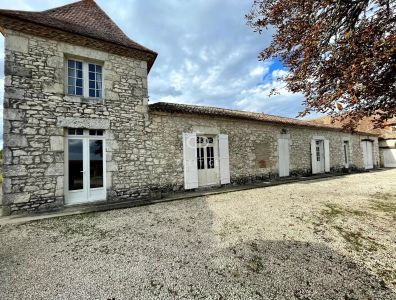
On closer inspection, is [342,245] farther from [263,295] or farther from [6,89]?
[6,89]

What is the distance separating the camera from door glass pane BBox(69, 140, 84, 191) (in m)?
5.39

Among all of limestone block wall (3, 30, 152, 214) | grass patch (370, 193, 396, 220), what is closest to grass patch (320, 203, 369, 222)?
grass patch (370, 193, 396, 220)

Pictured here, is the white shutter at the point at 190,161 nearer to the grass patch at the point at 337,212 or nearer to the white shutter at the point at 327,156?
the grass patch at the point at 337,212

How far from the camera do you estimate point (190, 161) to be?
276 inches

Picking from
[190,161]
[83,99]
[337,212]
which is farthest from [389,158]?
[83,99]

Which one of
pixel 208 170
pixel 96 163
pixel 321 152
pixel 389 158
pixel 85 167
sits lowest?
pixel 208 170

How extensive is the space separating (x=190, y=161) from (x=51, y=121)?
4.11 m

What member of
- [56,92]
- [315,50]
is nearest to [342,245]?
[315,50]

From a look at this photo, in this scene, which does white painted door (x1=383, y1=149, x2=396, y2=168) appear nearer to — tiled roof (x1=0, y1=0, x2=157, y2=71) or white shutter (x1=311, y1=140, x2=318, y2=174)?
white shutter (x1=311, y1=140, x2=318, y2=174)

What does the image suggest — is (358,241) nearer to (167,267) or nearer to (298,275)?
(298,275)

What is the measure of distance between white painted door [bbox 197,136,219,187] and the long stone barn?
0.04 meters

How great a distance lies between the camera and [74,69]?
557cm

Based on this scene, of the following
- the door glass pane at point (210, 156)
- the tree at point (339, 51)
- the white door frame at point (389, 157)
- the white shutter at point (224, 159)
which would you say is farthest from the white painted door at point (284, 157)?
the white door frame at point (389, 157)

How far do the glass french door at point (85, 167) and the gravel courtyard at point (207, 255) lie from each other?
1.12 metres
